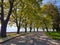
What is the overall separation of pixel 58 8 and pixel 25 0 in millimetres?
47309

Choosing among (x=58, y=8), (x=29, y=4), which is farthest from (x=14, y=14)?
(x=58, y=8)

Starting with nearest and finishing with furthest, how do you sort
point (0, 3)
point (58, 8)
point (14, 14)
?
1. point (0, 3)
2. point (14, 14)
3. point (58, 8)

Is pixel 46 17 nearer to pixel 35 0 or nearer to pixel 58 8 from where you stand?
pixel 58 8

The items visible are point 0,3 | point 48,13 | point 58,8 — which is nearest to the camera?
point 0,3

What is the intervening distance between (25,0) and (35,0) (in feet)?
5.53

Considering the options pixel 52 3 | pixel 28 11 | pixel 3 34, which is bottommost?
pixel 3 34

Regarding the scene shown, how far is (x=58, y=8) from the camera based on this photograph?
77312 millimetres

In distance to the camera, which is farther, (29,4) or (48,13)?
(48,13)

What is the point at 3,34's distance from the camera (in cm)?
3192

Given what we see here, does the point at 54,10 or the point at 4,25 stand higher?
the point at 54,10

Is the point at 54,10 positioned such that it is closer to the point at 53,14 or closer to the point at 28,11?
the point at 53,14

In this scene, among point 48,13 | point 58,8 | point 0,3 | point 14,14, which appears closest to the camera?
point 0,3

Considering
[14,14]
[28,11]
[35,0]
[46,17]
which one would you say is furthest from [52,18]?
[35,0]

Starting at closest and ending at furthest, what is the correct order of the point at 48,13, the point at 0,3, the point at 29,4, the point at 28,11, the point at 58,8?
1. the point at 0,3
2. the point at 29,4
3. the point at 28,11
4. the point at 58,8
5. the point at 48,13
